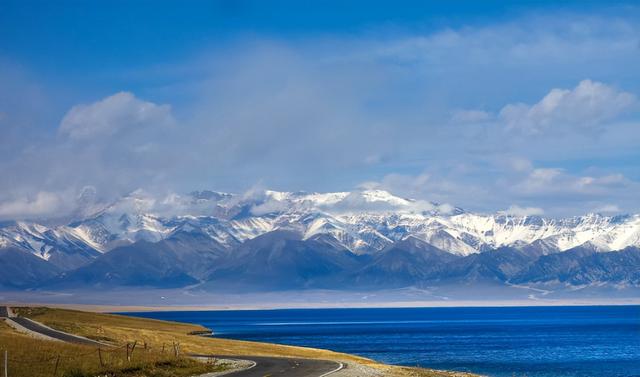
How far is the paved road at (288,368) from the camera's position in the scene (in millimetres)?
73875

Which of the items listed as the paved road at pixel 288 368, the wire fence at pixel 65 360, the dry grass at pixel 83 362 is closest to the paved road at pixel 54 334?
the dry grass at pixel 83 362

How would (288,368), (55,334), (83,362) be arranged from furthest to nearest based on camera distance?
(55,334) < (288,368) < (83,362)

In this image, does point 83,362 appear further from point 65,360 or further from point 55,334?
point 55,334

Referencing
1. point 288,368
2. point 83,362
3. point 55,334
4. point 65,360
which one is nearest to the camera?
point 83,362

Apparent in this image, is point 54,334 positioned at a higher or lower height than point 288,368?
higher

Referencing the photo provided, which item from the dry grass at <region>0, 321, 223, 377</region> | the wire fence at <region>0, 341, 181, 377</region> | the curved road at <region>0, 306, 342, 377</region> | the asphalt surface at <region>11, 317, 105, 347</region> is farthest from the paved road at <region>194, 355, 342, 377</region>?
the asphalt surface at <region>11, 317, 105, 347</region>

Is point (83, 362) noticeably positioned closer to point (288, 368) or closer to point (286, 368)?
point (286, 368)

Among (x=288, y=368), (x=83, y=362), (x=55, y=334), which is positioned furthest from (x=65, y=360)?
(x=55, y=334)

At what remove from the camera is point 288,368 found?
263 feet

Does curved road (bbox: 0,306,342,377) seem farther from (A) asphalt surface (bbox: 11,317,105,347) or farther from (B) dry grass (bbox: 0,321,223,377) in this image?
(B) dry grass (bbox: 0,321,223,377)

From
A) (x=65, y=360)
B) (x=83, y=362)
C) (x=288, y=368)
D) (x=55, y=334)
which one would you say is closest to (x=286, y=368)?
(x=288, y=368)

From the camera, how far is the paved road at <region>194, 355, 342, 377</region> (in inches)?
2908

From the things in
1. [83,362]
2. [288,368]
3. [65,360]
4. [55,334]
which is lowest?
[288,368]

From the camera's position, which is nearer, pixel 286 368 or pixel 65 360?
pixel 65 360
